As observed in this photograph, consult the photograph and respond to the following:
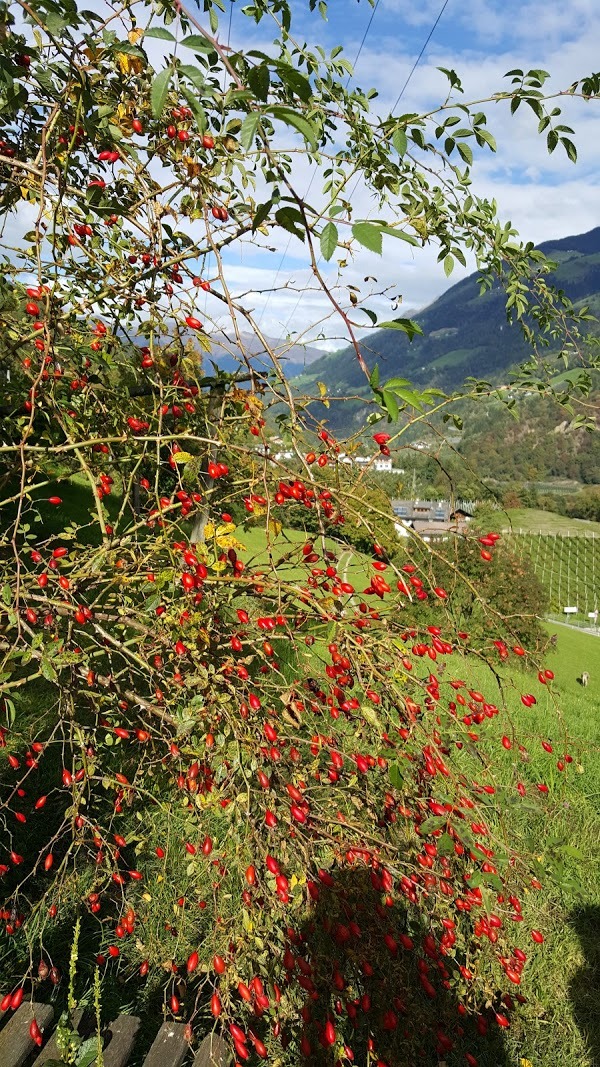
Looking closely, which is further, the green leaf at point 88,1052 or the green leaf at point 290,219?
the green leaf at point 88,1052

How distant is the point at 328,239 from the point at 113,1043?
216cm

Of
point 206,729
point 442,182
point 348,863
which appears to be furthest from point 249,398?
point 442,182

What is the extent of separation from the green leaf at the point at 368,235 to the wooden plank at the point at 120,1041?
215cm

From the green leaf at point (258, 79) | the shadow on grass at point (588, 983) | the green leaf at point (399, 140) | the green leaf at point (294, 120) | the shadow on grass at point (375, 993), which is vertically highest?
the green leaf at point (399, 140)

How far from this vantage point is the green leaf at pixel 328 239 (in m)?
0.90

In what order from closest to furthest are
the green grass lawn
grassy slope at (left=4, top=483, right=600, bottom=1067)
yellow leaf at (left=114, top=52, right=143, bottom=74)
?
1. yellow leaf at (left=114, top=52, right=143, bottom=74)
2. grassy slope at (left=4, top=483, right=600, bottom=1067)
3. the green grass lawn

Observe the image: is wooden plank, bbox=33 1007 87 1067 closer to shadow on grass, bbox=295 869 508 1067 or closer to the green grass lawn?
shadow on grass, bbox=295 869 508 1067

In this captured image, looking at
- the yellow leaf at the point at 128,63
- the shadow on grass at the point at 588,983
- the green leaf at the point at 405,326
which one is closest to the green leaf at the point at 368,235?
the green leaf at the point at 405,326

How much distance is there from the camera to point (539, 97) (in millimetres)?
1619

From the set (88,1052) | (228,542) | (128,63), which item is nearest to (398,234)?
(228,542)

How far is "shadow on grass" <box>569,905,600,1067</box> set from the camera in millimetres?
2625

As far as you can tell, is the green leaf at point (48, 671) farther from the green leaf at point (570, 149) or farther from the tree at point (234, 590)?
the green leaf at point (570, 149)

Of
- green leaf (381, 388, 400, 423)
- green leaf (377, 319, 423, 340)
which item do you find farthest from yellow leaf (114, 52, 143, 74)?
green leaf (381, 388, 400, 423)

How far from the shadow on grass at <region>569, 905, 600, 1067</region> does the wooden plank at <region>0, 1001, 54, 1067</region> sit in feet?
7.24
